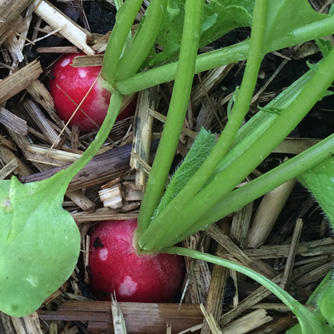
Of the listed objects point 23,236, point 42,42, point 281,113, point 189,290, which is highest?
point 281,113

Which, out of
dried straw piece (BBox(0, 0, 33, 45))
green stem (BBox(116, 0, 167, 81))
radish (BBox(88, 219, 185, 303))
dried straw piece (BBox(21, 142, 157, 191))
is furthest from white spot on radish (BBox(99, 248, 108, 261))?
dried straw piece (BBox(0, 0, 33, 45))

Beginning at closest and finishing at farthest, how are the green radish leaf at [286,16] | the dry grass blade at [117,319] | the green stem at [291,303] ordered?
the green radish leaf at [286,16] < the green stem at [291,303] < the dry grass blade at [117,319]

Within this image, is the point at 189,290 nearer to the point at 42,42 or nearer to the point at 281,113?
the point at 281,113

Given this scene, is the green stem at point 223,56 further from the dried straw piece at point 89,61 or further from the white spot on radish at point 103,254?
the white spot on radish at point 103,254

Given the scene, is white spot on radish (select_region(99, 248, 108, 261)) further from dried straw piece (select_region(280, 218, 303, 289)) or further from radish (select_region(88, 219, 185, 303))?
dried straw piece (select_region(280, 218, 303, 289))

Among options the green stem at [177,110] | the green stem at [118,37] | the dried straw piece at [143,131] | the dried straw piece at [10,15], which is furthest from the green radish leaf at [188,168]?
the dried straw piece at [10,15]

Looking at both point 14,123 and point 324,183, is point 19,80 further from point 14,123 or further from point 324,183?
point 324,183

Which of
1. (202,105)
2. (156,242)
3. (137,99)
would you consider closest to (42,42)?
(137,99)
